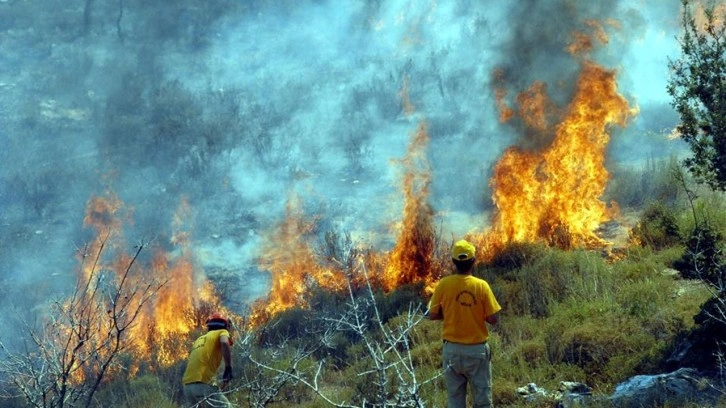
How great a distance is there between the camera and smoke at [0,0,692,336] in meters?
16.6

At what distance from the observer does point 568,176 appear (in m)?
12.7

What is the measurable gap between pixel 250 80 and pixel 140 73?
→ 170 inches

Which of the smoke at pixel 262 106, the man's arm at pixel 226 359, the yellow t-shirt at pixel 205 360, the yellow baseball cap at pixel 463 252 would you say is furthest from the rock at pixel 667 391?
the smoke at pixel 262 106

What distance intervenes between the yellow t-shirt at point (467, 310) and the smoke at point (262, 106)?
8664 millimetres

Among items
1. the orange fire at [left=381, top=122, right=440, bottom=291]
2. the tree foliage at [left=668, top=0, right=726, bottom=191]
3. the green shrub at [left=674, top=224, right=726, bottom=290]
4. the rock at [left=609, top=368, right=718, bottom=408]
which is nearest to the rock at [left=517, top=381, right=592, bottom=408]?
the rock at [left=609, top=368, right=718, bottom=408]

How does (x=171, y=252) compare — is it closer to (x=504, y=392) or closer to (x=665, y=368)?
(x=504, y=392)

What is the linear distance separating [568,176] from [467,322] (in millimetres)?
8319

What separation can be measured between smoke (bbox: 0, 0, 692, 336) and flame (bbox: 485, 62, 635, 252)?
0.54m

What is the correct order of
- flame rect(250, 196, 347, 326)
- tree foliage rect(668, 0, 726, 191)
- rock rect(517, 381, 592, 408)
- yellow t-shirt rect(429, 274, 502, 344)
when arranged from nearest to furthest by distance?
yellow t-shirt rect(429, 274, 502, 344)
rock rect(517, 381, 592, 408)
tree foliage rect(668, 0, 726, 191)
flame rect(250, 196, 347, 326)

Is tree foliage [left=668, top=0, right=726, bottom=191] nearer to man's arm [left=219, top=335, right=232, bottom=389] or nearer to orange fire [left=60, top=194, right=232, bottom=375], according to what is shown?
man's arm [left=219, top=335, right=232, bottom=389]

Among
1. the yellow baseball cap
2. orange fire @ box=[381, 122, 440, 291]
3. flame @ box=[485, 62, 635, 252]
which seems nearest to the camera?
the yellow baseball cap

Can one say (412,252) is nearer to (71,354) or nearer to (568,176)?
(568,176)

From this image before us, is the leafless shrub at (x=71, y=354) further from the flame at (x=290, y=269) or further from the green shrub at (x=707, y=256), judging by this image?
the green shrub at (x=707, y=256)

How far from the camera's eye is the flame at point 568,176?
12555 mm
